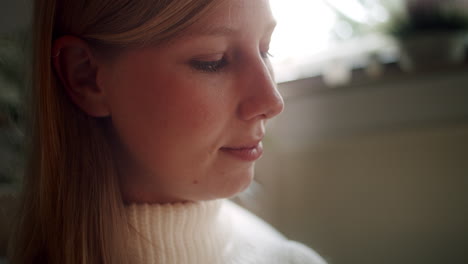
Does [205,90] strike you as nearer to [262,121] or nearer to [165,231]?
[262,121]

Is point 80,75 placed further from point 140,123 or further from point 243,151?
point 243,151

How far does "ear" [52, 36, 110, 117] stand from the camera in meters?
0.53

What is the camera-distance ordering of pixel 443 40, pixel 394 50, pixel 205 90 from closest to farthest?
pixel 205 90
pixel 443 40
pixel 394 50

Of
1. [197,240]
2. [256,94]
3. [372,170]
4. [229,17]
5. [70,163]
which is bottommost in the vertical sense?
[372,170]

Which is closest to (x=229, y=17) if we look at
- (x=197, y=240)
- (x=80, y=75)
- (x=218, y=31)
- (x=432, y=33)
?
(x=218, y=31)

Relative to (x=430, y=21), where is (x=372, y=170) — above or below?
below

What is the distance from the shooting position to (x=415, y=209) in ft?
2.99

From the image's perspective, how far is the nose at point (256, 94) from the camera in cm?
50

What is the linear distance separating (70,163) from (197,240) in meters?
0.25

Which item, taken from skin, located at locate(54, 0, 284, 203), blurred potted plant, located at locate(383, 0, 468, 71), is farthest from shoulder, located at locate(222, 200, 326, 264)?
blurred potted plant, located at locate(383, 0, 468, 71)

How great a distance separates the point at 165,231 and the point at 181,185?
100mm

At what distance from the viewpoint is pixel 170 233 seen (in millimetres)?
576

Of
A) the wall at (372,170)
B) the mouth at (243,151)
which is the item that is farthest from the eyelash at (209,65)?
the wall at (372,170)

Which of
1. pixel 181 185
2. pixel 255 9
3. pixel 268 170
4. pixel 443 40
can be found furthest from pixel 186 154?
pixel 443 40
